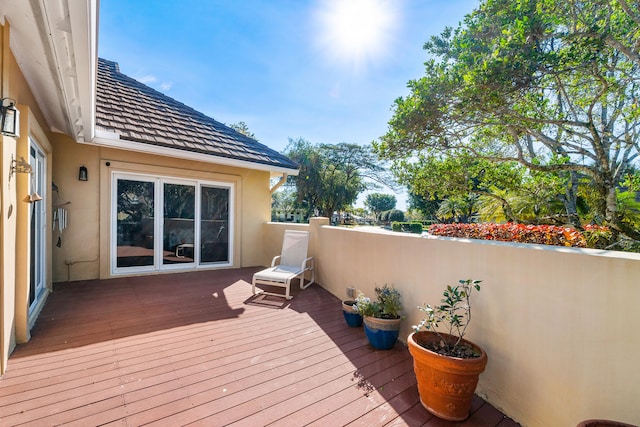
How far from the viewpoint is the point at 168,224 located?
6.81 meters

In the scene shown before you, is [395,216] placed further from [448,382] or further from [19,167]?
[19,167]

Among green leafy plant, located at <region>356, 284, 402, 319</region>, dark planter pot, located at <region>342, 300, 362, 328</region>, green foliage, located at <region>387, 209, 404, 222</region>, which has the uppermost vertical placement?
green foliage, located at <region>387, 209, 404, 222</region>

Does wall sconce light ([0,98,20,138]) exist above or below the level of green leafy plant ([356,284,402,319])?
above

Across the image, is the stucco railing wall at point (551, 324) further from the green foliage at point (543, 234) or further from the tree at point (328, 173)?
the tree at point (328, 173)

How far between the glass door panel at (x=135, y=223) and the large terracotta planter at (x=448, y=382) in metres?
6.57

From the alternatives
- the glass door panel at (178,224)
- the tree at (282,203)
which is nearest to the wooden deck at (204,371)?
the glass door panel at (178,224)

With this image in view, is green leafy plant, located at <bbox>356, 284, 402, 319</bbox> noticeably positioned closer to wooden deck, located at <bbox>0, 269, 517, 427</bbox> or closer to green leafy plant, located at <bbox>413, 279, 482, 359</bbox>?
wooden deck, located at <bbox>0, 269, 517, 427</bbox>

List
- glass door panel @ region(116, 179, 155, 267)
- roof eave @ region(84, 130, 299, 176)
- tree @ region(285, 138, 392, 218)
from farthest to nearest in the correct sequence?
tree @ region(285, 138, 392, 218), glass door panel @ region(116, 179, 155, 267), roof eave @ region(84, 130, 299, 176)

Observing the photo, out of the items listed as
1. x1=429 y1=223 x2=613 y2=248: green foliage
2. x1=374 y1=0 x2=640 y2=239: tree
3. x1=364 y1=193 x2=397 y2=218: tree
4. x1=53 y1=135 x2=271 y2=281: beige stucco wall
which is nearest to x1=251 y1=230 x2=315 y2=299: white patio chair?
x1=374 y1=0 x2=640 y2=239: tree

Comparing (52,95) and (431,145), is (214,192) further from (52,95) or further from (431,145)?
(431,145)

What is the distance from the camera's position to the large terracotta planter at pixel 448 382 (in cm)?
222

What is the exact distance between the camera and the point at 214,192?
755 cm

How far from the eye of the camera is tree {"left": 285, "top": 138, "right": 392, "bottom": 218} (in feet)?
85.6

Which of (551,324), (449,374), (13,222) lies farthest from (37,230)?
(551,324)
